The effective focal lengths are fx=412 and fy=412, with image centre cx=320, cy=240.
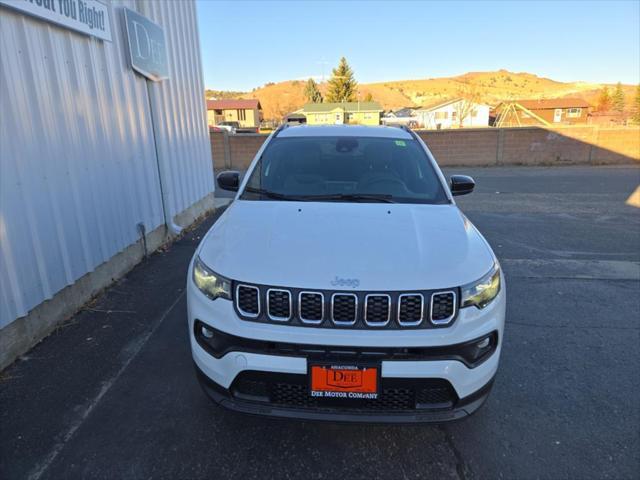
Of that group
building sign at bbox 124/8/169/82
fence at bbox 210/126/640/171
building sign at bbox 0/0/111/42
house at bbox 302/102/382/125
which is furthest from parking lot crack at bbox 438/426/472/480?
house at bbox 302/102/382/125

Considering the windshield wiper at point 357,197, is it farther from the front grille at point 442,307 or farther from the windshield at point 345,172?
the front grille at point 442,307

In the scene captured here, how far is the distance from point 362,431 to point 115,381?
5.87ft

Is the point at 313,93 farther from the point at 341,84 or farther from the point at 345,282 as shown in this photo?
the point at 345,282

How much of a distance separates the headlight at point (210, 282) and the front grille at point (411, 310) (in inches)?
34.4

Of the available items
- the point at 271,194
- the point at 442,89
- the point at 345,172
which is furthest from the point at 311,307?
the point at 442,89

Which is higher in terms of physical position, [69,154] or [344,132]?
[344,132]

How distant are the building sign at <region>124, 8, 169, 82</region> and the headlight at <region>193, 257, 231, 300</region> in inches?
160

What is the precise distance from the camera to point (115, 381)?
2945 mm

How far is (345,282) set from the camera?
2.02 metres

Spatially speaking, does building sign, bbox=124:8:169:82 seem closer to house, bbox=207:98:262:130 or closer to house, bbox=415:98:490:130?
house, bbox=415:98:490:130

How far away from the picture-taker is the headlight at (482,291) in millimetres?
2066

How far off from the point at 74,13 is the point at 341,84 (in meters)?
57.5

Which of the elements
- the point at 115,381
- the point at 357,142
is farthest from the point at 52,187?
the point at 357,142

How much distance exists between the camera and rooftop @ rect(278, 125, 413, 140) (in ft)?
12.7
